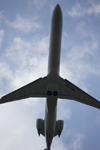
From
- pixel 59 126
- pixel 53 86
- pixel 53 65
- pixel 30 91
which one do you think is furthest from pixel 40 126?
pixel 53 65

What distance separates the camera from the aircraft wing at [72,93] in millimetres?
34219

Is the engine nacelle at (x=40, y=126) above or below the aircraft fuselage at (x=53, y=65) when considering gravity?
below

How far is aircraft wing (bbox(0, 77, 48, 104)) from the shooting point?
112ft

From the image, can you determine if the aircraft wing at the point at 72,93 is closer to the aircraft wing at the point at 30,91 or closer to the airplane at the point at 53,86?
the airplane at the point at 53,86

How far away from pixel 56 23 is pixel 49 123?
749 inches

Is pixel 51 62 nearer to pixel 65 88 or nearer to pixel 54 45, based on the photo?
pixel 54 45

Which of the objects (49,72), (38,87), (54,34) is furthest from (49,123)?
(54,34)

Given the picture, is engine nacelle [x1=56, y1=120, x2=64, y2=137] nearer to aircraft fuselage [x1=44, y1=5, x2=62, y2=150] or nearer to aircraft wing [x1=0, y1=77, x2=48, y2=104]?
aircraft fuselage [x1=44, y1=5, x2=62, y2=150]

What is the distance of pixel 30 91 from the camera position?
34812 millimetres

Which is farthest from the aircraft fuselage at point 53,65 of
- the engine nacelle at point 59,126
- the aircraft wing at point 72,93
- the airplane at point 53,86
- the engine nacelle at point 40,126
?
the engine nacelle at point 59,126

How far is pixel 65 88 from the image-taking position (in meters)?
34.5

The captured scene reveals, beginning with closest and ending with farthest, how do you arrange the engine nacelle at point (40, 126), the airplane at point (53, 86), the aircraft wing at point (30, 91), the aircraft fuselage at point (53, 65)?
the aircraft fuselage at point (53, 65), the airplane at point (53, 86), the aircraft wing at point (30, 91), the engine nacelle at point (40, 126)

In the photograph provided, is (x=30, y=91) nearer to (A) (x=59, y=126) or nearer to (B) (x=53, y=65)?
(B) (x=53, y=65)

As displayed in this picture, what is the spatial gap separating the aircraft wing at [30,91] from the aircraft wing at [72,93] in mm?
3189
